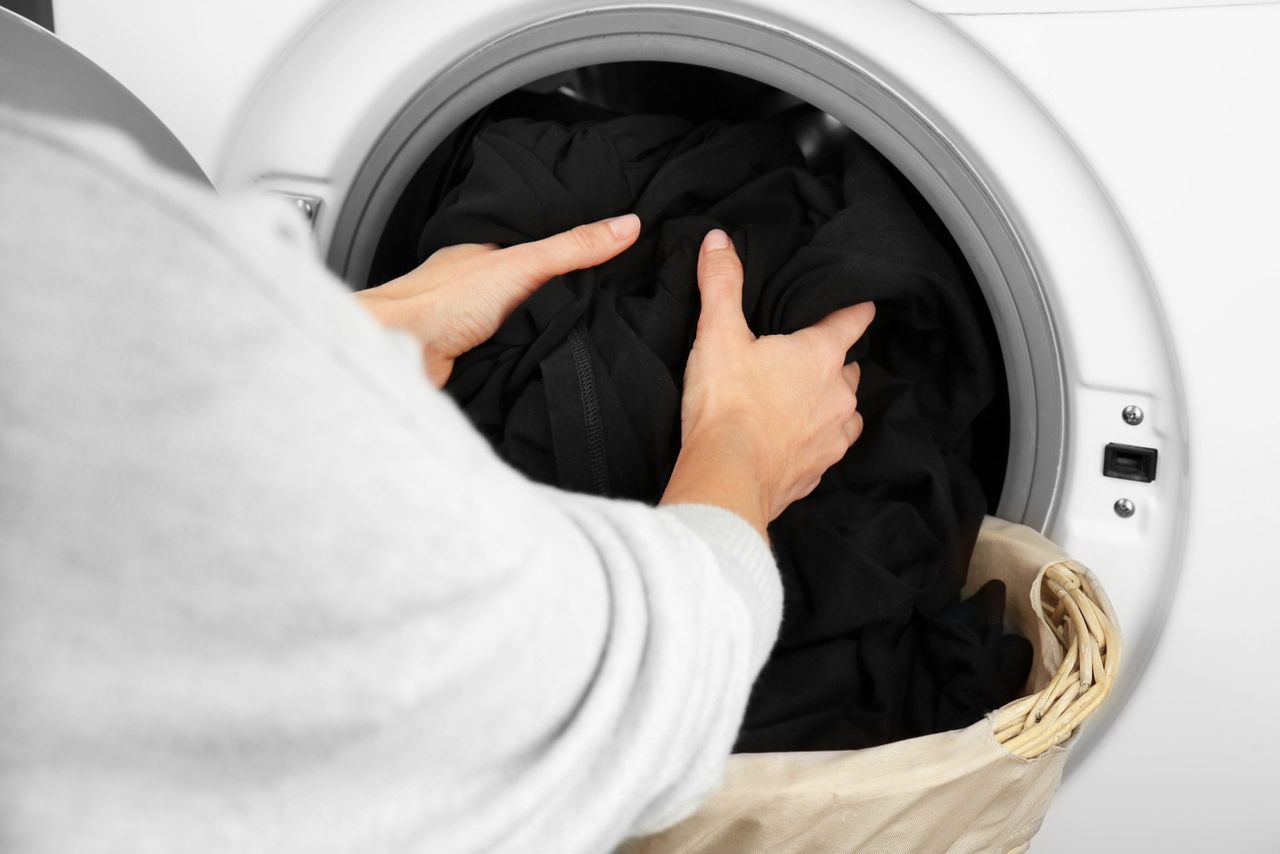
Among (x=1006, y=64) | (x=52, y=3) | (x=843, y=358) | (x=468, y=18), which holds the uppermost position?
(x=52, y=3)

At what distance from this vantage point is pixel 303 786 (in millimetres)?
304

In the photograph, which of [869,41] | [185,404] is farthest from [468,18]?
[185,404]

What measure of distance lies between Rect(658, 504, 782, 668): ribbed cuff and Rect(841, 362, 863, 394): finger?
1.04 feet

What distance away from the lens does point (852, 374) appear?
0.75 m

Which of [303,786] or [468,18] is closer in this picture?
[303,786]

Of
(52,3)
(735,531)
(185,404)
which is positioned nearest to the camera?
(185,404)

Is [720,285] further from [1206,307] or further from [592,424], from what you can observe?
[1206,307]

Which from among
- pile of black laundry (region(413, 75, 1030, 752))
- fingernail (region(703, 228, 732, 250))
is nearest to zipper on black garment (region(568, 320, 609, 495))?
pile of black laundry (region(413, 75, 1030, 752))

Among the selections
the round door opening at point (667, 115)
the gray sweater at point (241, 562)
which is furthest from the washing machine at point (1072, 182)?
the gray sweater at point (241, 562)

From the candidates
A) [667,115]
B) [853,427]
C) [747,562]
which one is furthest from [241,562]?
[667,115]

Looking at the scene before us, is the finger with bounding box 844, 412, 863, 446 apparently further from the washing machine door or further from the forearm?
the washing machine door

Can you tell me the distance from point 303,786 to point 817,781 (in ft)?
1.21

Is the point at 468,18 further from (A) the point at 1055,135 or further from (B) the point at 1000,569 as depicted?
(B) the point at 1000,569

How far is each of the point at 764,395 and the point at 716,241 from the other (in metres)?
0.14
